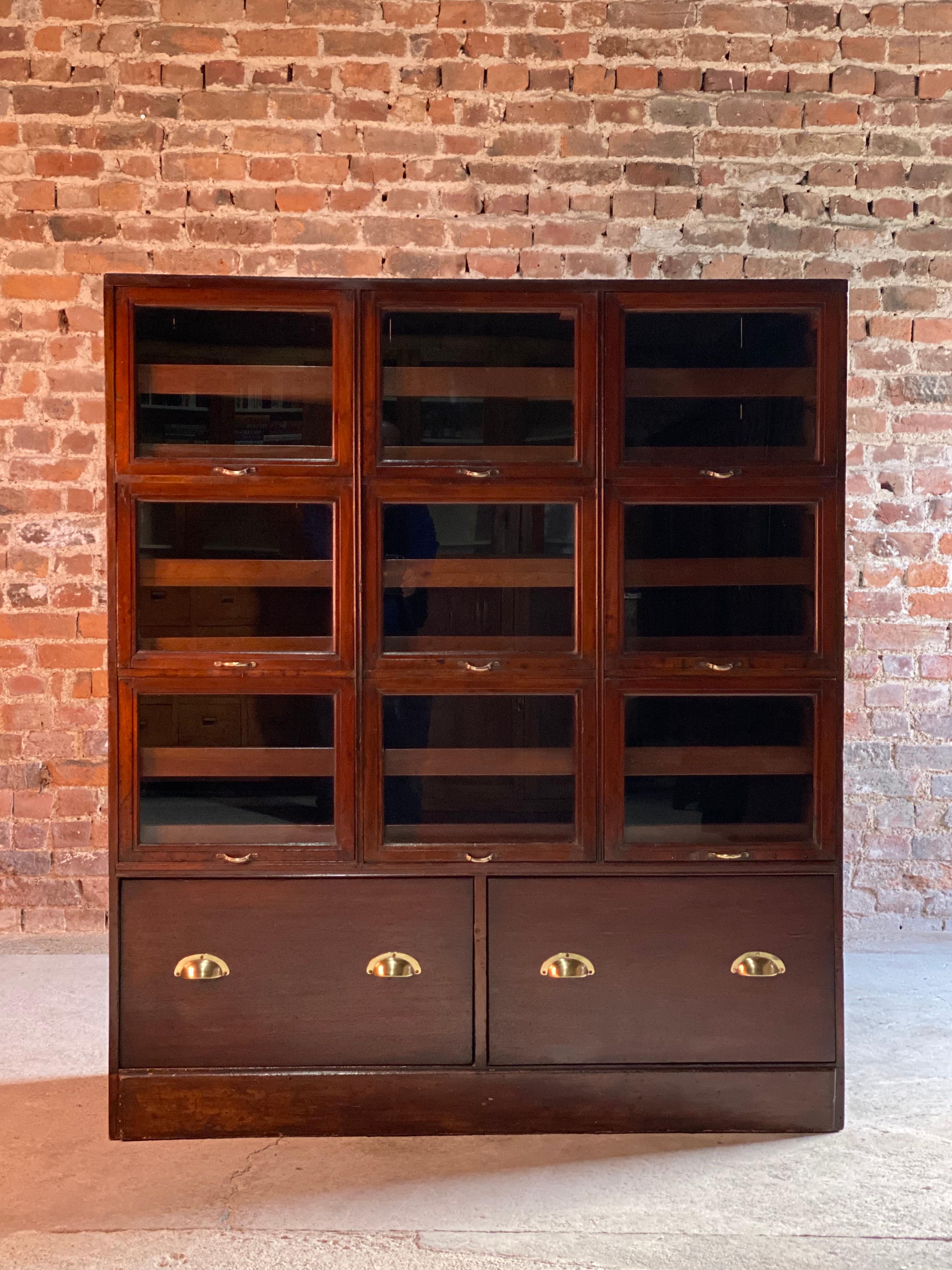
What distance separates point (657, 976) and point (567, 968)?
202mm

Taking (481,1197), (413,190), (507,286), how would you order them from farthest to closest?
(413,190), (507,286), (481,1197)

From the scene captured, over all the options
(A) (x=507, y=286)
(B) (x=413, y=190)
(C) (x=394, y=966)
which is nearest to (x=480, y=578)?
(A) (x=507, y=286)

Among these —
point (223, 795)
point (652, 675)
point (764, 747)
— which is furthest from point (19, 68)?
point (764, 747)

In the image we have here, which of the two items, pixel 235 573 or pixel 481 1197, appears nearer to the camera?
pixel 481 1197

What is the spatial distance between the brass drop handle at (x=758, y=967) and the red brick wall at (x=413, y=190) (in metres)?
1.68

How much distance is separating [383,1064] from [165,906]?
1.95 feet

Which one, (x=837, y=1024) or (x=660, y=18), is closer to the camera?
(x=837, y=1024)

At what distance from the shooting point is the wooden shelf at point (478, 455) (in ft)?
8.96

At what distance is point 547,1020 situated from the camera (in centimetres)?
274

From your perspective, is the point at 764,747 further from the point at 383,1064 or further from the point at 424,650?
the point at 383,1064

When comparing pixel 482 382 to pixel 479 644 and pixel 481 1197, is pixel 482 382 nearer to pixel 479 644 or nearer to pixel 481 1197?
pixel 479 644

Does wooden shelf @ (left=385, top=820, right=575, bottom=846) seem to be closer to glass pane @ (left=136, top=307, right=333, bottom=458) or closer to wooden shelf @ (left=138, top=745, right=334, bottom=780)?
wooden shelf @ (left=138, top=745, right=334, bottom=780)

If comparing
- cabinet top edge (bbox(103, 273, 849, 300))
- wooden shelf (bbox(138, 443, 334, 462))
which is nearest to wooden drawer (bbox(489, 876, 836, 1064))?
wooden shelf (bbox(138, 443, 334, 462))

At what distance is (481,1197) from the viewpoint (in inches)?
95.3
